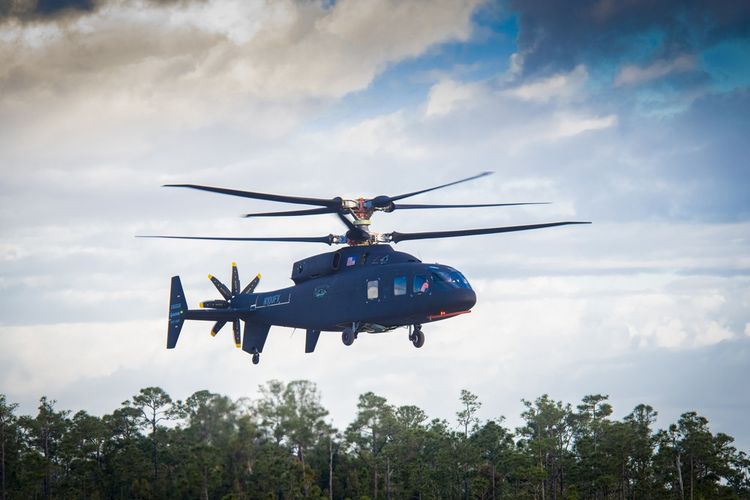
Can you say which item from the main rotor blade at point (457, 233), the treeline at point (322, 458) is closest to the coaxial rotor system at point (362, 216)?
the main rotor blade at point (457, 233)

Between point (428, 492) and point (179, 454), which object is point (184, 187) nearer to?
point (179, 454)

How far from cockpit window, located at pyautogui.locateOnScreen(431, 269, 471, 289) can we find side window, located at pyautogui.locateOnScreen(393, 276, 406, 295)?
1534 mm

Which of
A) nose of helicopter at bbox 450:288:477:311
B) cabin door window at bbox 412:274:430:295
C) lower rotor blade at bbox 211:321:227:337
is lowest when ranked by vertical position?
nose of helicopter at bbox 450:288:477:311

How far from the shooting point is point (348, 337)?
51750mm

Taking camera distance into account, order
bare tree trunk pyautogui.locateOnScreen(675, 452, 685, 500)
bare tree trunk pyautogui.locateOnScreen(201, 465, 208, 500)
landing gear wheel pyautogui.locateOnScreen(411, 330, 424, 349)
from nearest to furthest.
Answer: landing gear wheel pyautogui.locateOnScreen(411, 330, 424, 349) → bare tree trunk pyautogui.locateOnScreen(201, 465, 208, 500) → bare tree trunk pyautogui.locateOnScreen(675, 452, 685, 500)

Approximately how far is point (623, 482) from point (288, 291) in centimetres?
6072

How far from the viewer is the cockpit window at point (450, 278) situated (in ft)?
159

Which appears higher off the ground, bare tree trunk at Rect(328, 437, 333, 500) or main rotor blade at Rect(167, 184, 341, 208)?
main rotor blade at Rect(167, 184, 341, 208)

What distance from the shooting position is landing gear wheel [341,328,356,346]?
5162 cm

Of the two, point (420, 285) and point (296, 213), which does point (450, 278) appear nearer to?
point (420, 285)

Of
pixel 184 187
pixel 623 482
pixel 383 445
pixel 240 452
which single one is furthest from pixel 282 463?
pixel 184 187

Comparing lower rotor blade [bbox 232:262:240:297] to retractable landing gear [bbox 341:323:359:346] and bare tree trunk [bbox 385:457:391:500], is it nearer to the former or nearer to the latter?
retractable landing gear [bbox 341:323:359:346]

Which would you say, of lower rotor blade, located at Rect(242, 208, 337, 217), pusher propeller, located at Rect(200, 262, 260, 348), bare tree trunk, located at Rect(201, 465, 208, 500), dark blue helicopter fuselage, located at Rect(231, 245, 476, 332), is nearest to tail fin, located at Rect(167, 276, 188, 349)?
pusher propeller, located at Rect(200, 262, 260, 348)

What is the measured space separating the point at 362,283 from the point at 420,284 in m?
3.67
